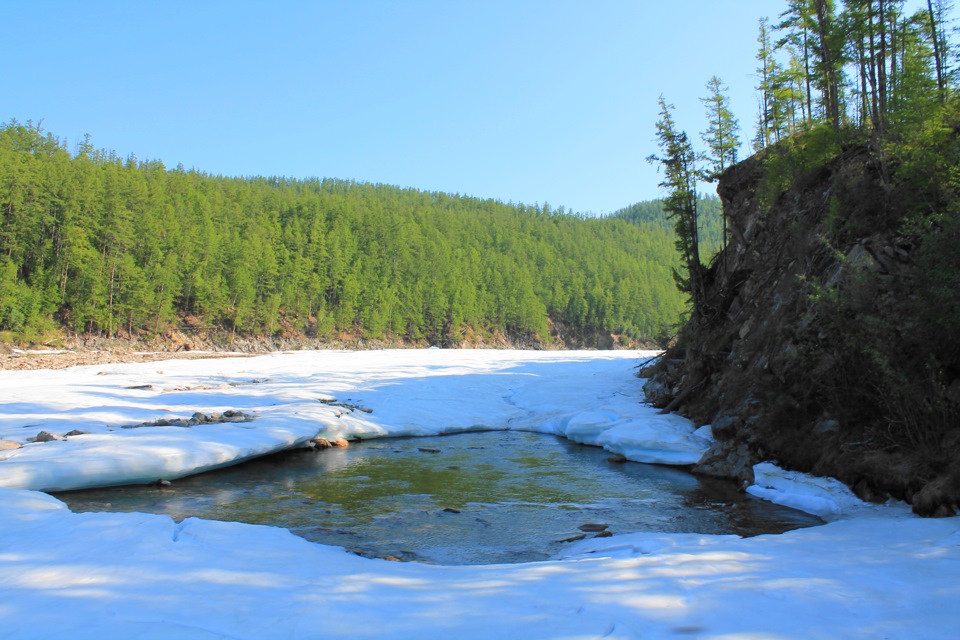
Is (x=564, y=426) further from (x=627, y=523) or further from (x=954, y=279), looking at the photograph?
(x=954, y=279)

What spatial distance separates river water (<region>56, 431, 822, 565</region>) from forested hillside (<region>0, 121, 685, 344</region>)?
60.2 ft

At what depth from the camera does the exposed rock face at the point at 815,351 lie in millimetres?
9211

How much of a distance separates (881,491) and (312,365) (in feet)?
111

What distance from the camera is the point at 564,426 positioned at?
20.9 m

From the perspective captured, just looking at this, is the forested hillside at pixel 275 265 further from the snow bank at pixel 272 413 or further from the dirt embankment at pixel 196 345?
the snow bank at pixel 272 413

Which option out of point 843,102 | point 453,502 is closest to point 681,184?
point 843,102

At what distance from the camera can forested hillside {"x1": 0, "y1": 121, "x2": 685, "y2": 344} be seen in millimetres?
54656

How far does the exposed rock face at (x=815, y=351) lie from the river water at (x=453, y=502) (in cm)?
155

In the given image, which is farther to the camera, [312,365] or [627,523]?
[312,365]

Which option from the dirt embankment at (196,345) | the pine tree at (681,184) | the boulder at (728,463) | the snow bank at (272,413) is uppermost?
the pine tree at (681,184)

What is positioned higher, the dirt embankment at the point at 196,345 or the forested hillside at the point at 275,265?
the forested hillside at the point at 275,265

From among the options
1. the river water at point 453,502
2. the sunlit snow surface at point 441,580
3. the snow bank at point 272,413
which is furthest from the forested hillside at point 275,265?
the sunlit snow surface at point 441,580

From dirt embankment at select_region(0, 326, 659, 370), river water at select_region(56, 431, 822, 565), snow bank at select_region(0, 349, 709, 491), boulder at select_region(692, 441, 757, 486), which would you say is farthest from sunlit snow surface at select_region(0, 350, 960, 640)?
dirt embankment at select_region(0, 326, 659, 370)

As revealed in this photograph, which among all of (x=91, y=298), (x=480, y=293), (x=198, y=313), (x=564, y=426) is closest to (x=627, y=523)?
(x=564, y=426)
